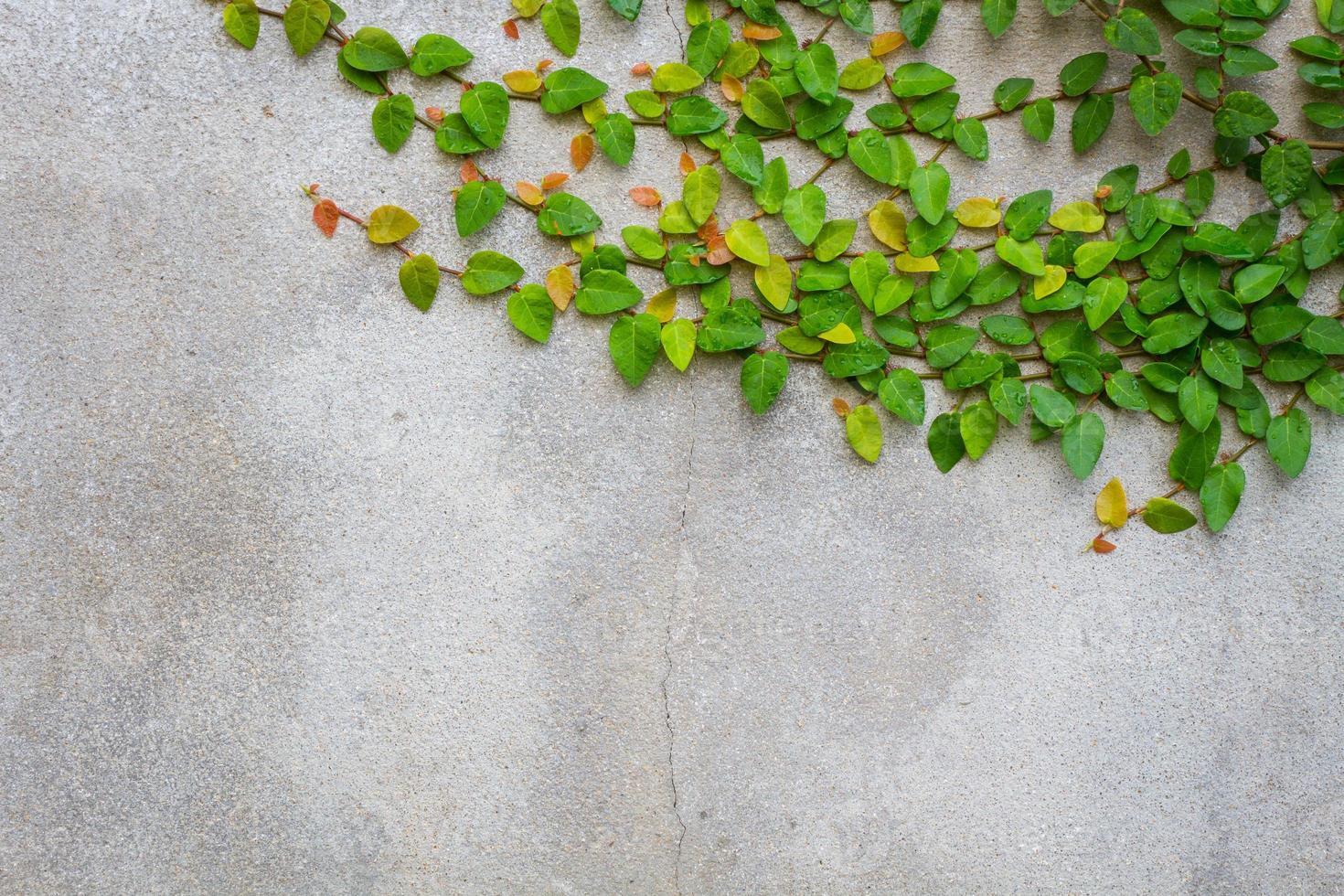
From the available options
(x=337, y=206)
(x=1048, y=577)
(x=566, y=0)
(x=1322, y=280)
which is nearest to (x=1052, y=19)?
(x=1322, y=280)

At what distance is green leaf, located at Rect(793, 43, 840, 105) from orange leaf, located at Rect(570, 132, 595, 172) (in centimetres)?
36

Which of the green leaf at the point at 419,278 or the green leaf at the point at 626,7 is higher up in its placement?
the green leaf at the point at 626,7

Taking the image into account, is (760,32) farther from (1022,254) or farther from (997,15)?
(1022,254)

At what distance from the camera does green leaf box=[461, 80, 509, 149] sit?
48.3 inches

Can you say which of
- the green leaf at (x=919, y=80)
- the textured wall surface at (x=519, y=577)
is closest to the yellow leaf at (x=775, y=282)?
the textured wall surface at (x=519, y=577)

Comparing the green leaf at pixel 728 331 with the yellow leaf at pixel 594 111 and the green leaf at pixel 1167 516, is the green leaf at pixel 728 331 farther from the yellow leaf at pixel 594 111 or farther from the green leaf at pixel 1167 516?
the green leaf at pixel 1167 516

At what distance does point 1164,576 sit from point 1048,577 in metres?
0.21

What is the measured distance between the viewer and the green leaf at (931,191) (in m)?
1.25

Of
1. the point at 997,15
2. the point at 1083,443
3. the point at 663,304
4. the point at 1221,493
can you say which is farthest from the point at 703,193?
the point at 1221,493

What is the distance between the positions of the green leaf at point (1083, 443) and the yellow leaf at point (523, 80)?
1048 mm

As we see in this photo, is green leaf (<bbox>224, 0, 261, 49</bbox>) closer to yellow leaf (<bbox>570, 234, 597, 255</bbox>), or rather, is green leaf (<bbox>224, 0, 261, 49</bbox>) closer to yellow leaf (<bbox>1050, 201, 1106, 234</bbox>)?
yellow leaf (<bbox>570, 234, 597, 255</bbox>)

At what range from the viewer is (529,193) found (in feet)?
4.13

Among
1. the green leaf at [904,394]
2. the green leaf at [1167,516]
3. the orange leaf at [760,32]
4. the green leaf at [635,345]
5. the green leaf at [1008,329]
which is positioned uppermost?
the orange leaf at [760,32]

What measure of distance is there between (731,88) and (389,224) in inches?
23.9
